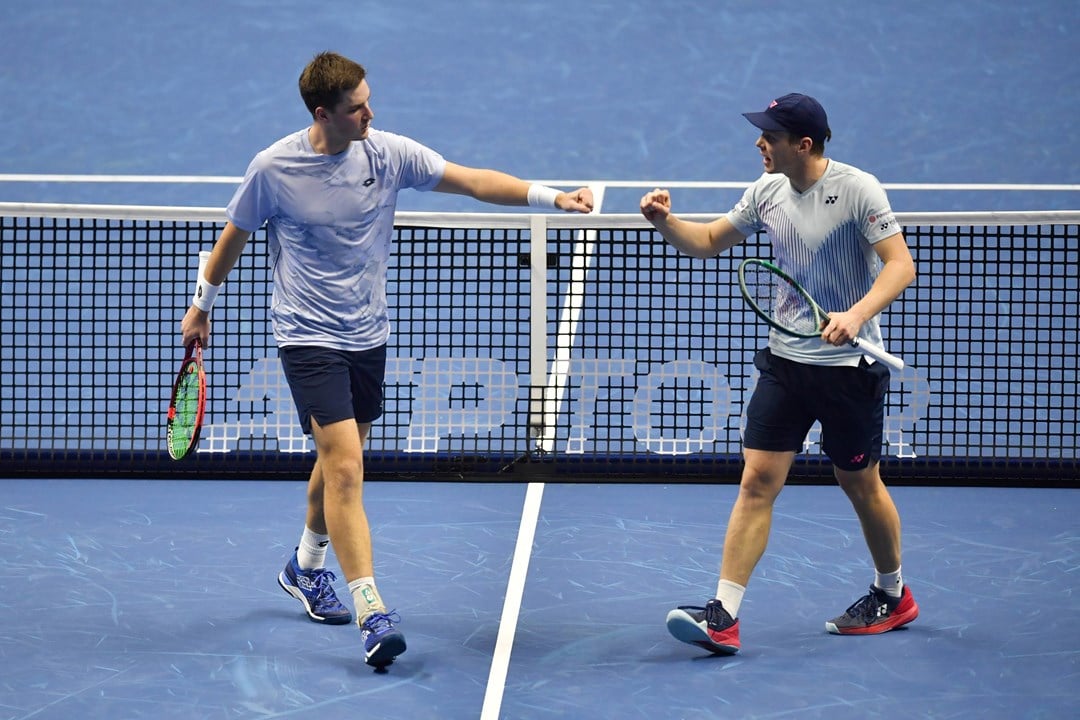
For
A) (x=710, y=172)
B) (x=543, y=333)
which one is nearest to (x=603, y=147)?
(x=710, y=172)

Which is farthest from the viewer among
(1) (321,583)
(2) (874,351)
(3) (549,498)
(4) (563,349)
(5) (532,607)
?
(4) (563,349)

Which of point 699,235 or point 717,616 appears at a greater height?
point 699,235

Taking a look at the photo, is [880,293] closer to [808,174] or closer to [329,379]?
[808,174]

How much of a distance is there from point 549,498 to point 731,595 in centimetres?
199

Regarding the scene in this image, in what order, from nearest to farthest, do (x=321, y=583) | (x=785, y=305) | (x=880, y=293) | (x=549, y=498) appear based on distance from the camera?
(x=880, y=293), (x=785, y=305), (x=321, y=583), (x=549, y=498)

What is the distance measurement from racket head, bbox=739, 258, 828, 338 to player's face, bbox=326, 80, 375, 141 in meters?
1.27

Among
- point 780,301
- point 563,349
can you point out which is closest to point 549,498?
point 563,349

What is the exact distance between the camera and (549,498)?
7051 millimetres

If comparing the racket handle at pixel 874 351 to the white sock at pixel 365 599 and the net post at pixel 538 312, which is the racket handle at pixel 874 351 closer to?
the white sock at pixel 365 599

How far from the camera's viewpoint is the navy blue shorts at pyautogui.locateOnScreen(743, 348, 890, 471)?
201 inches

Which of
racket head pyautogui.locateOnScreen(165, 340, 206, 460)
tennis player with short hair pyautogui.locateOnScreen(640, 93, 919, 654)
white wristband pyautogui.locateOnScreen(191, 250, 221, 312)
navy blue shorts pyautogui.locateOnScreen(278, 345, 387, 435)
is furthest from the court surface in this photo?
white wristband pyautogui.locateOnScreen(191, 250, 221, 312)

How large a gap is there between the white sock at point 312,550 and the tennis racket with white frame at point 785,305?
66.2 inches

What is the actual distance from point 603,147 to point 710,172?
2.89 feet

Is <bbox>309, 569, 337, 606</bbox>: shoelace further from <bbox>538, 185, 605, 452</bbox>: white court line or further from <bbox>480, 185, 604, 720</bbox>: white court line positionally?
<bbox>538, 185, 605, 452</bbox>: white court line
